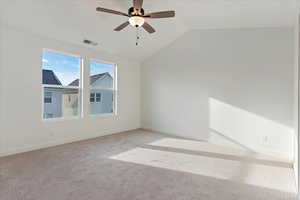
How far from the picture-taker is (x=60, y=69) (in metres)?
5.17

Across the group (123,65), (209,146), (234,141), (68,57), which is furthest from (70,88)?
(234,141)

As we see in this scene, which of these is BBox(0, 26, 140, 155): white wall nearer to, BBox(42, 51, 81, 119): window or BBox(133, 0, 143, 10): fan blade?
BBox(42, 51, 81, 119): window

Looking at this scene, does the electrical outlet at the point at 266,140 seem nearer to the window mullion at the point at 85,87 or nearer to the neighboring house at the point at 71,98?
the neighboring house at the point at 71,98

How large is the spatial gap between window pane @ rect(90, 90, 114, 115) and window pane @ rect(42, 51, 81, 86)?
0.86 meters

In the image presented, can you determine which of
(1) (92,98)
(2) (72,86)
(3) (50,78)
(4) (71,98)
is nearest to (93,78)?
(1) (92,98)

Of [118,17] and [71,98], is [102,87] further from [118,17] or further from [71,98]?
[118,17]

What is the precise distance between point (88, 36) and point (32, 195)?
3666mm

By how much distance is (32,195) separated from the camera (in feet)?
8.39

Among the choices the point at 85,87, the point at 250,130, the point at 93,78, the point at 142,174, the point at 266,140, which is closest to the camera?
the point at 142,174

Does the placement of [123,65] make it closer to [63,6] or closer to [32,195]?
[63,6]

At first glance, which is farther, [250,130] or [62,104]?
[62,104]

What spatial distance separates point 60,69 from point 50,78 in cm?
34

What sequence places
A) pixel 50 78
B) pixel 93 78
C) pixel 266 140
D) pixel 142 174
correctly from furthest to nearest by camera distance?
pixel 93 78
pixel 50 78
pixel 266 140
pixel 142 174

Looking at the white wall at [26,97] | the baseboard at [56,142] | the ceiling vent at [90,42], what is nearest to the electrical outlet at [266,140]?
the baseboard at [56,142]
